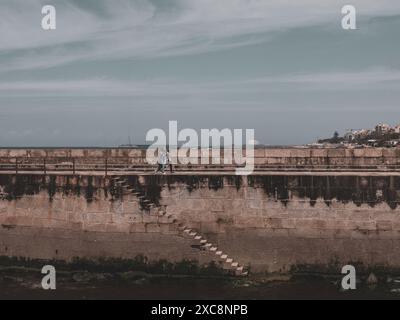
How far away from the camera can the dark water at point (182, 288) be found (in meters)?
13.8

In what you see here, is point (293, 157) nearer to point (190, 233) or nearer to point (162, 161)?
point (162, 161)

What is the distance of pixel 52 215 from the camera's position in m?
16.3

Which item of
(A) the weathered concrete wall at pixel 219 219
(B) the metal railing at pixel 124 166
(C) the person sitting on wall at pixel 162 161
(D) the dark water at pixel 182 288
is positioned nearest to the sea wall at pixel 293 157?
(B) the metal railing at pixel 124 166

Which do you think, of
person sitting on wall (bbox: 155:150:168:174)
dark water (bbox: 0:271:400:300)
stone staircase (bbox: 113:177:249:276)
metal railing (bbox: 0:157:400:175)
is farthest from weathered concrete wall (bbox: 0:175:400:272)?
metal railing (bbox: 0:157:400:175)

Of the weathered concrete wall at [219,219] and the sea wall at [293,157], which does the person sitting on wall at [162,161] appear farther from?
the sea wall at [293,157]

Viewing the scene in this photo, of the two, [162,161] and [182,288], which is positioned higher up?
[162,161]

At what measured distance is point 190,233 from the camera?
604 inches

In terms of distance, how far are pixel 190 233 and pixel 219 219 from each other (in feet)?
3.43

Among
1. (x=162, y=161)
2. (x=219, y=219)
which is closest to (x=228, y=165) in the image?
(x=162, y=161)

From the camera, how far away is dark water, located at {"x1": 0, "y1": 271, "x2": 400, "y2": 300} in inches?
544

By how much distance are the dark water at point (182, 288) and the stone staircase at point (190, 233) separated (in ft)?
1.39
